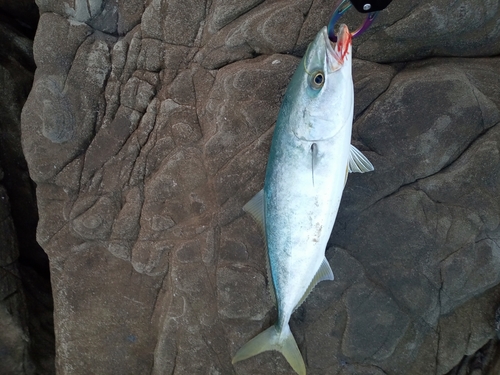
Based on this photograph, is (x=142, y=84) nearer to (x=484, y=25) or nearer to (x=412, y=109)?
(x=412, y=109)

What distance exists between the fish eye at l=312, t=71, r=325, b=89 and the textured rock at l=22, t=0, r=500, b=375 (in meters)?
0.94

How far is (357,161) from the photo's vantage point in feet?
9.40

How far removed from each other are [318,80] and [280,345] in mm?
2013

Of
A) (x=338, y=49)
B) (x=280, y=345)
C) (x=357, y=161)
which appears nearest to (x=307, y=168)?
(x=357, y=161)

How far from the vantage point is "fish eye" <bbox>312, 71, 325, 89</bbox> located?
242cm

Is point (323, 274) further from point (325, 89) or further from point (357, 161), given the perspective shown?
point (325, 89)

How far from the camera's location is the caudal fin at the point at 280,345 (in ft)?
10.5

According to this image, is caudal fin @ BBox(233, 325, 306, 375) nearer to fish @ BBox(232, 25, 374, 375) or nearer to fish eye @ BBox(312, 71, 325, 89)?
fish @ BBox(232, 25, 374, 375)

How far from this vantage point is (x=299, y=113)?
99.2 inches

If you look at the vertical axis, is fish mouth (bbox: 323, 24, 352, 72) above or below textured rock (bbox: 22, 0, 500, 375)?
above

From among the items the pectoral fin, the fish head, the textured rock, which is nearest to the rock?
the textured rock

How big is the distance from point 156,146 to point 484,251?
9.29 feet

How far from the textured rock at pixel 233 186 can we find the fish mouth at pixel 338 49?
96 centimetres

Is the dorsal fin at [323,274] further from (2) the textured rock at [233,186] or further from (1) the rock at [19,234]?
(1) the rock at [19,234]
